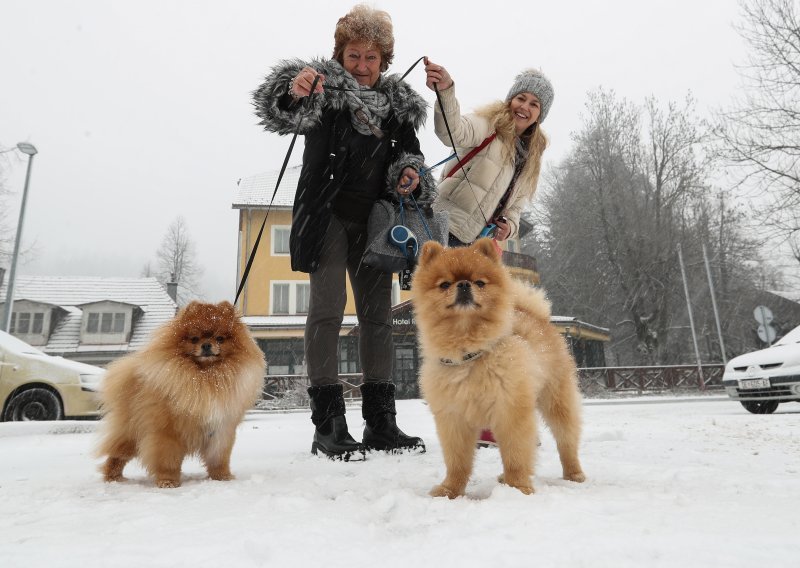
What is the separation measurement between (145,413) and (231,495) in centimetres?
73

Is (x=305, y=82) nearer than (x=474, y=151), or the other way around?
(x=305, y=82)

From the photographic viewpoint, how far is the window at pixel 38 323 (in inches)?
918

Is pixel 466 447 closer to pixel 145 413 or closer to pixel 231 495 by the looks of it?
pixel 231 495

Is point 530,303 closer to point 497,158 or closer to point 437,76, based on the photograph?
point 497,158

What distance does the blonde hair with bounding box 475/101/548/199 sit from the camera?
11.2 feet

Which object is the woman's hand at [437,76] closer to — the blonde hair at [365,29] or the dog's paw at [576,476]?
the blonde hair at [365,29]

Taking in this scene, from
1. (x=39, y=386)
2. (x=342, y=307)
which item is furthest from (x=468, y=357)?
(x=39, y=386)

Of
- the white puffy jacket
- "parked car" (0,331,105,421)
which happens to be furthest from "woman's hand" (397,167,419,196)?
"parked car" (0,331,105,421)

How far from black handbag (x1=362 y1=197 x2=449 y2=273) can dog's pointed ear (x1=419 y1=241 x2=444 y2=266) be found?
0.54 m

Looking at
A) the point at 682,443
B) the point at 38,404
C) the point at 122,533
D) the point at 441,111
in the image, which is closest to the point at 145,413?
the point at 122,533

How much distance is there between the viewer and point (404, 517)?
5.60ft

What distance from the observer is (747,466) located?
8.97ft

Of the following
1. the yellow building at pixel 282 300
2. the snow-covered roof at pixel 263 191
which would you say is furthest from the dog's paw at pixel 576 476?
the snow-covered roof at pixel 263 191

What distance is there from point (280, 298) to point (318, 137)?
21034 millimetres
